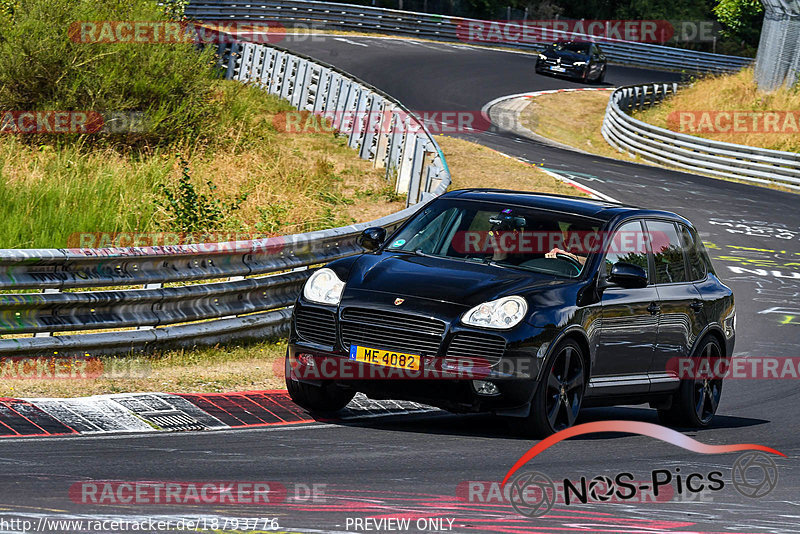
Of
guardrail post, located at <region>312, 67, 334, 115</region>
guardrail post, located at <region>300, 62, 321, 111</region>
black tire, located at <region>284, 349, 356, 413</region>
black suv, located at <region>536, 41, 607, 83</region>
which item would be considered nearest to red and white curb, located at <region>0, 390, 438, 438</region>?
black tire, located at <region>284, 349, 356, 413</region>

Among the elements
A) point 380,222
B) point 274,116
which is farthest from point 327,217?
point 274,116

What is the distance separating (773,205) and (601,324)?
1905cm

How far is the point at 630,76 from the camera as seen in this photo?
5388cm

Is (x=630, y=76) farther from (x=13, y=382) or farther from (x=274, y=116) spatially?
(x=13, y=382)

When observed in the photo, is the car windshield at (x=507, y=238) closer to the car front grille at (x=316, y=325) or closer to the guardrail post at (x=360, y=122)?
the car front grille at (x=316, y=325)

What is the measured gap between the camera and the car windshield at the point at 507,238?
877 centimetres

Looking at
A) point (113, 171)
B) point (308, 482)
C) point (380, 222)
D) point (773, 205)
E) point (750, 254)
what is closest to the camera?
point (308, 482)

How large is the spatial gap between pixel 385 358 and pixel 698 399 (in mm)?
3328

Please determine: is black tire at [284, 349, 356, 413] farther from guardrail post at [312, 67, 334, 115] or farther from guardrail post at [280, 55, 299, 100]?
guardrail post at [280, 55, 299, 100]

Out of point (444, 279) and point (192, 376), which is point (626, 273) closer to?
point (444, 279)

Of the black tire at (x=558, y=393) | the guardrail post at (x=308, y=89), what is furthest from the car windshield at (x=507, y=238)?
the guardrail post at (x=308, y=89)

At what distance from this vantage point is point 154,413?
7.92 metres

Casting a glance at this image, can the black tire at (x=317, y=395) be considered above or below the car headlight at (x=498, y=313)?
below

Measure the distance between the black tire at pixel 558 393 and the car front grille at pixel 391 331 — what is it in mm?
781
